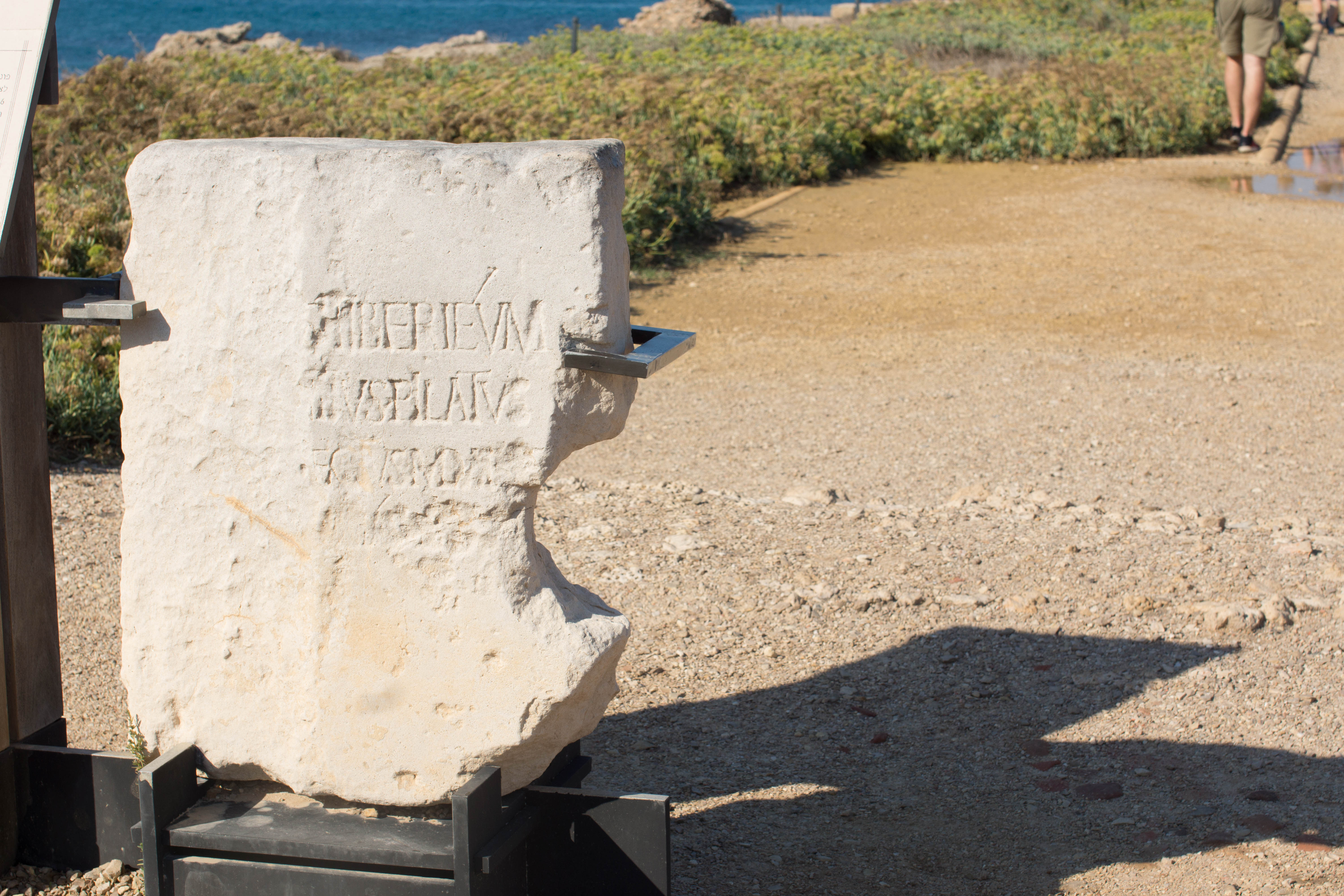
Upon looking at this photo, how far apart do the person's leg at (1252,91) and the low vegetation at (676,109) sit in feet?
1.42

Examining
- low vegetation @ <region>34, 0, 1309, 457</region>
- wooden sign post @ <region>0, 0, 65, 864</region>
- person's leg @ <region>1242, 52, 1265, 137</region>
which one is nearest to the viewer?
wooden sign post @ <region>0, 0, 65, 864</region>

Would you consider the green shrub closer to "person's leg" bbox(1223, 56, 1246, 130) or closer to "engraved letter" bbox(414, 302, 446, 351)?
"engraved letter" bbox(414, 302, 446, 351)

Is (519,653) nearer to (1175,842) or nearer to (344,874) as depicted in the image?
(344,874)

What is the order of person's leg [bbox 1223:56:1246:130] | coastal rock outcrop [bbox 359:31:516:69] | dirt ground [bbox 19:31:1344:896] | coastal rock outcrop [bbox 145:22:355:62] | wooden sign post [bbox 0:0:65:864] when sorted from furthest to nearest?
coastal rock outcrop [bbox 359:31:516:69] → coastal rock outcrop [bbox 145:22:355:62] → person's leg [bbox 1223:56:1246:130] → dirt ground [bbox 19:31:1344:896] → wooden sign post [bbox 0:0:65:864]

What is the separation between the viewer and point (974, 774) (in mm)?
3244

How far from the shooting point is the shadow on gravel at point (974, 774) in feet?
9.41

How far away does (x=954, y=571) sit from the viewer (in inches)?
173

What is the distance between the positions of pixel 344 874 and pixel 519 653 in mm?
534

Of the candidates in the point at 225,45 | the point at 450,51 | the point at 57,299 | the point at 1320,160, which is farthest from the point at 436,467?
→ the point at 450,51

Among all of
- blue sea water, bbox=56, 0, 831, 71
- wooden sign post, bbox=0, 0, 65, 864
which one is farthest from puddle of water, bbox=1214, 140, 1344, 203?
blue sea water, bbox=56, 0, 831, 71

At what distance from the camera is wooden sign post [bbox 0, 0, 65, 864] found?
2.71 meters

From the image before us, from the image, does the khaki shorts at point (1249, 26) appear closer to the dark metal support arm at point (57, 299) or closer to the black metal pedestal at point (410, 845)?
the black metal pedestal at point (410, 845)

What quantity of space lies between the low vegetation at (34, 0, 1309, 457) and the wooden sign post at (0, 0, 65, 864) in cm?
276

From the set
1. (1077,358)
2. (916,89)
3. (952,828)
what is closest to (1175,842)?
(952,828)
